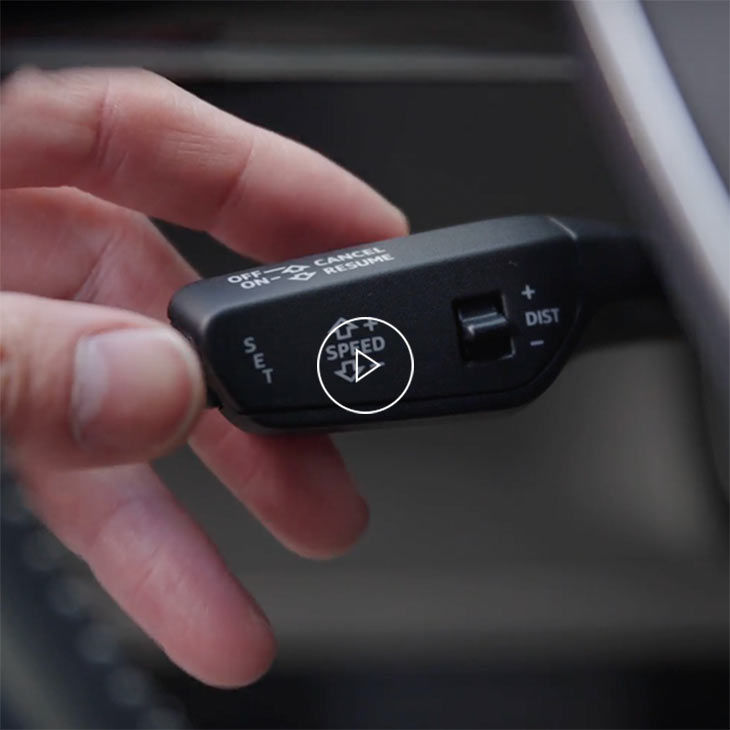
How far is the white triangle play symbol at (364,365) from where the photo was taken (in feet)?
1.31

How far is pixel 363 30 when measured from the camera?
2.22 ft

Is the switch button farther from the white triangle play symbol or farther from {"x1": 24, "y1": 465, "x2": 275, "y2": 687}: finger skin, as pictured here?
{"x1": 24, "y1": 465, "x2": 275, "y2": 687}: finger skin

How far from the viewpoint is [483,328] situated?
0.41 meters

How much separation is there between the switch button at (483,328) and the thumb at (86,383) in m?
0.12

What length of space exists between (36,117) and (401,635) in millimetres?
428

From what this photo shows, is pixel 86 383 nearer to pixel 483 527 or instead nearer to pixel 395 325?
pixel 395 325

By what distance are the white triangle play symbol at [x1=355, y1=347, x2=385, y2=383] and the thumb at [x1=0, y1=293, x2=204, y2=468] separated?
8 centimetres

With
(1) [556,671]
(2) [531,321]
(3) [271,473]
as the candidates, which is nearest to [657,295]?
(2) [531,321]

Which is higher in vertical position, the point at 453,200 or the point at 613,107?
the point at 613,107

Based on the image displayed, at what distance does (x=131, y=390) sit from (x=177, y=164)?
0.25 meters

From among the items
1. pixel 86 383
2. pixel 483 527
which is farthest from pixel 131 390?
pixel 483 527

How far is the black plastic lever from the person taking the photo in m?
0.39

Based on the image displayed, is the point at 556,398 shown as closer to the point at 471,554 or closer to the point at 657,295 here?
the point at 471,554

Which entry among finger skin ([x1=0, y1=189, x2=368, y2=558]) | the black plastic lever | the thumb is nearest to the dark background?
finger skin ([x1=0, y1=189, x2=368, y2=558])
